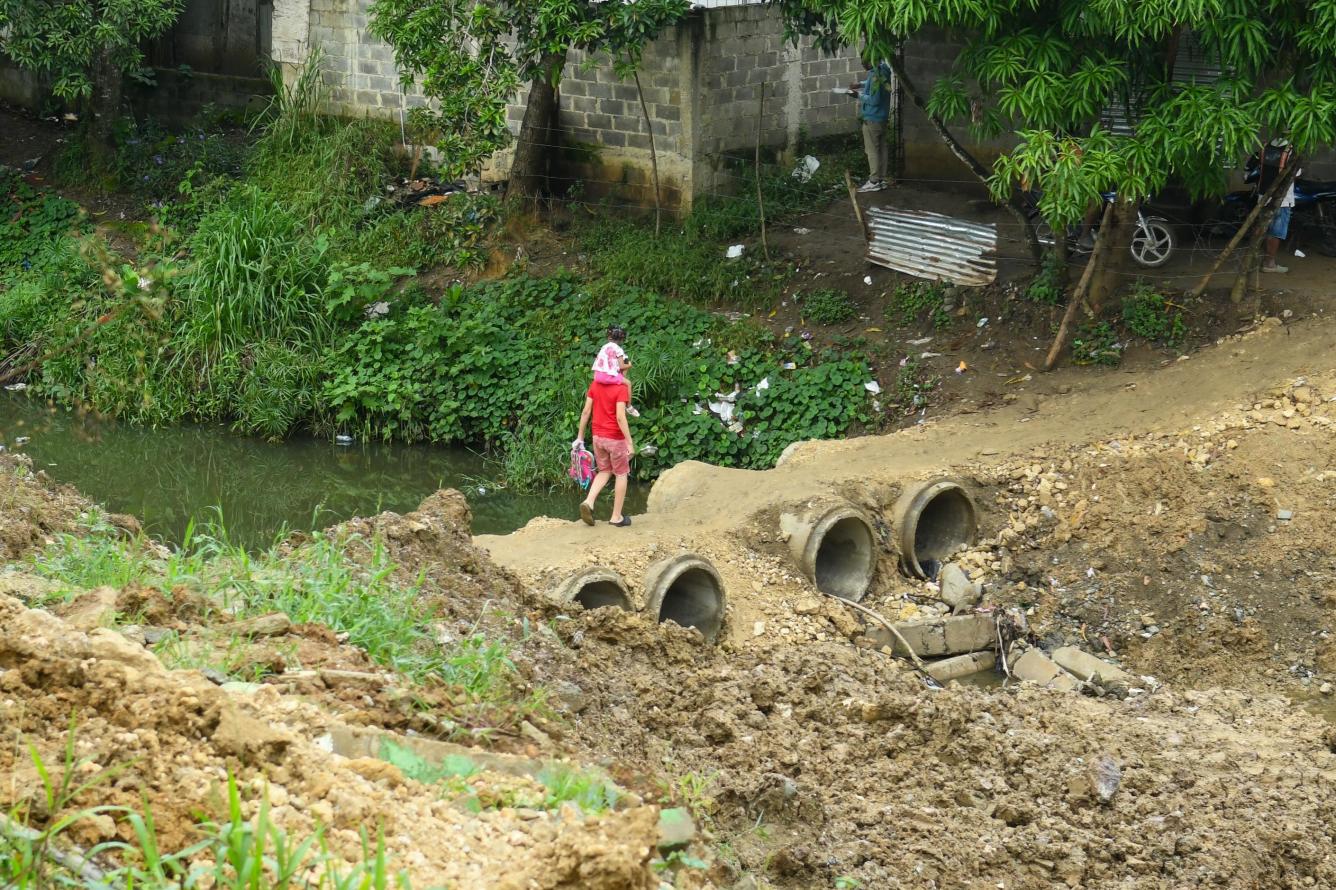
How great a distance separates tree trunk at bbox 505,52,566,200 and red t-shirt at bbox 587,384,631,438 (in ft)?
19.3

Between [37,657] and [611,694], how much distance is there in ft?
9.28

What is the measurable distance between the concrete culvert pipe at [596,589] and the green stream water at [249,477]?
3.35 metres

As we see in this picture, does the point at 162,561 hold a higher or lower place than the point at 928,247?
lower

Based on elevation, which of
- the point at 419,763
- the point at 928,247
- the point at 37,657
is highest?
the point at 928,247

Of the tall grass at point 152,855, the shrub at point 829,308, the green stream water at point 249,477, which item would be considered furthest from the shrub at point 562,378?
the tall grass at point 152,855

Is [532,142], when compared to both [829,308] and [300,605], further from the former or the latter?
[300,605]

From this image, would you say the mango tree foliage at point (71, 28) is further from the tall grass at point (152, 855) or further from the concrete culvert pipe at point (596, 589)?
the tall grass at point (152, 855)

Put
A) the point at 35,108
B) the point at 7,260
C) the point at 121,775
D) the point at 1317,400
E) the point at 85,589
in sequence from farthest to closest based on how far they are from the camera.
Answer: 1. the point at 35,108
2. the point at 7,260
3. the point at 1317,400
4. the point at 85,589
5. the point at 121,775

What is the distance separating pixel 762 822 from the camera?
5.66m

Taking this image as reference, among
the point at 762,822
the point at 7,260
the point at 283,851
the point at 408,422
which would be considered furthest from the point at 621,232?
the point at 283,851

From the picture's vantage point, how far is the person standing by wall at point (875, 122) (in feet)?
45.9

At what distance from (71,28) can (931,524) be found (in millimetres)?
10010

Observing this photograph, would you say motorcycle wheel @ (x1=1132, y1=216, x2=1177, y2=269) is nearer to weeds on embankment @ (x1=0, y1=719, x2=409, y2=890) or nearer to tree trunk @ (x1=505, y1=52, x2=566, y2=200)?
tree trunk @ (x1=505, y1=52, x2=566, y2=200)

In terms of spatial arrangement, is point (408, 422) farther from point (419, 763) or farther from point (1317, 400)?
point (419, 763)
